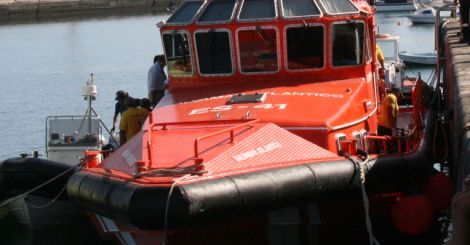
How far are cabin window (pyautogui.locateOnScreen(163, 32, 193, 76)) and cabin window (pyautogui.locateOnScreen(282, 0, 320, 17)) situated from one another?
112 centimetres

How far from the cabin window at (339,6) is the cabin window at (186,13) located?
1369mm

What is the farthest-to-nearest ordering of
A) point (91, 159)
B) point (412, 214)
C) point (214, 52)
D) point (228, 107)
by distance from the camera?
point (214, 52) < point (228, 107) < point (91, 159) < point (412, 214)

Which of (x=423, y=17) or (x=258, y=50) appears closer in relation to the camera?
(x=258, y=50)

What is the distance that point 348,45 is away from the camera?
9.97 m

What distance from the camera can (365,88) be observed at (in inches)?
382

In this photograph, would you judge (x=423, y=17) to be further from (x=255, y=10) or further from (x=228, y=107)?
(x=228, y=107)

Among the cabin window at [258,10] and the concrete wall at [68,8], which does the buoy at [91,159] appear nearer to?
the cabin window at [258,10]

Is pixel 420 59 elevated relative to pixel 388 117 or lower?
elevated

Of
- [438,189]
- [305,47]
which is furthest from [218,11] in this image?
[438,189]

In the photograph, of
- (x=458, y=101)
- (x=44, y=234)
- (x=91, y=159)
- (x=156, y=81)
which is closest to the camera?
(x=91, y=159)

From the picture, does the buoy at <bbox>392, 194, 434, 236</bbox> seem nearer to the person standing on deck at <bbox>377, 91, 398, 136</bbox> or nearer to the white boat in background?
the person standing on deck at <bbox>377, 91, 398, 136</bbox>

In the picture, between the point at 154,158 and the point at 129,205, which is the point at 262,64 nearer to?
the point at 154,158

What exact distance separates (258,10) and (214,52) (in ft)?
2.13

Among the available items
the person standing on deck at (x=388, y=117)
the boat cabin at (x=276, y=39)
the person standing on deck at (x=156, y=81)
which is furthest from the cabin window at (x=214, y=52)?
the person standing on deck at (x=156, y=81)
